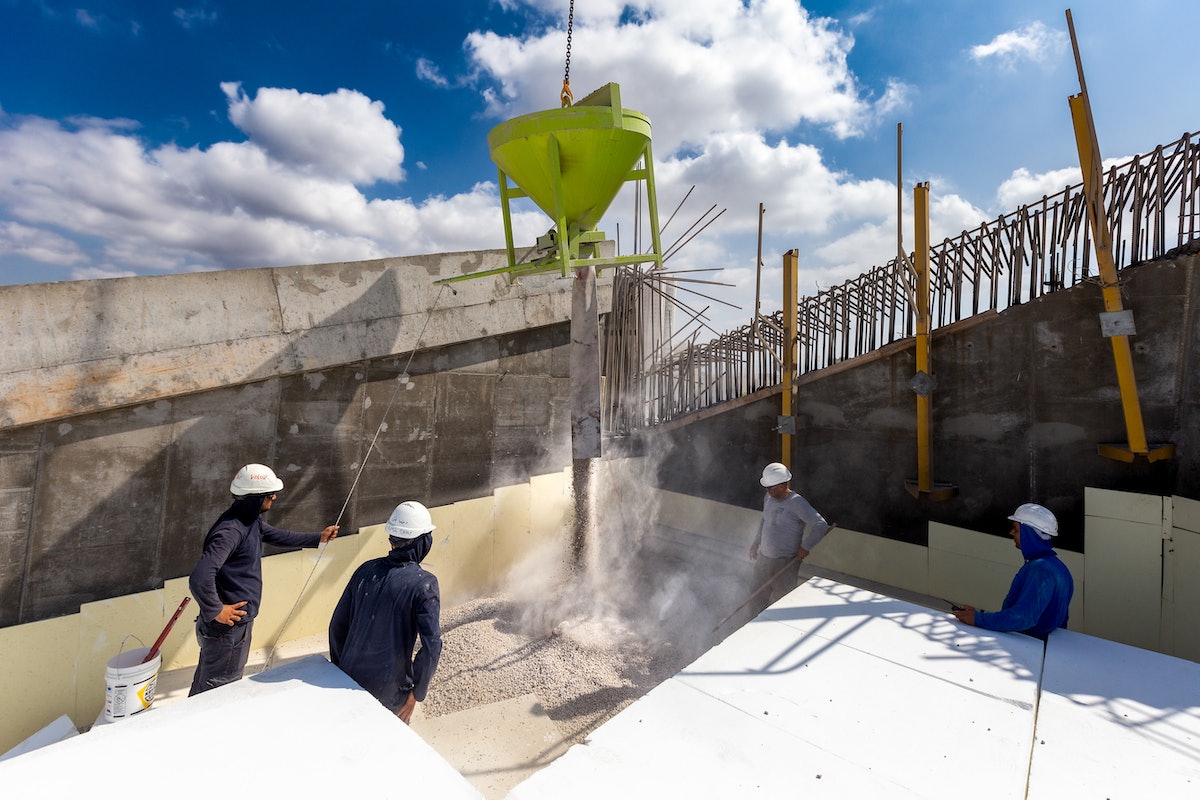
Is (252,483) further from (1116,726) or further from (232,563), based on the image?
(1116,726)

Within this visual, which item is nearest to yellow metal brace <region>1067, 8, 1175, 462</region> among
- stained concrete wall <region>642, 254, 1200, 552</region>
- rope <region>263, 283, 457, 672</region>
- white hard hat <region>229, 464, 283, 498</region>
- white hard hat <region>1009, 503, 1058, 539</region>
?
stained concrete wall <region>642, 254, 1200, 552</region>

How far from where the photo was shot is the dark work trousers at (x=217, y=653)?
4.21 meters

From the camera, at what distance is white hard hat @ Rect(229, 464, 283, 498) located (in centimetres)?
443

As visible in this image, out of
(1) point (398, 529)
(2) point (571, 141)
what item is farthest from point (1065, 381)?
(1) point (398, 529)

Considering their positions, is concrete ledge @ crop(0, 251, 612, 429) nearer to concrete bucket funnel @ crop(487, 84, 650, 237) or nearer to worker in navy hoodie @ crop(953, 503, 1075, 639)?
concrete bucket funnel @ crop(487, 84, 650, 237)

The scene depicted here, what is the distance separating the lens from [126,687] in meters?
4.23

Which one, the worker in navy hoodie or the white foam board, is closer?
the white foam board

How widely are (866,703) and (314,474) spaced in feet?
18.1

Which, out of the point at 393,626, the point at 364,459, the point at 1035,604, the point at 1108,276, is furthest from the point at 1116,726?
the point at 364,459

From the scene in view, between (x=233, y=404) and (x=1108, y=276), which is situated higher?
(x=1108, y=276)

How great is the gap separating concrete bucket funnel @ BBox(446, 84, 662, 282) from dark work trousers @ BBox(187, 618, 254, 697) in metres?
3.93

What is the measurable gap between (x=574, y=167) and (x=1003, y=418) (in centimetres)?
524

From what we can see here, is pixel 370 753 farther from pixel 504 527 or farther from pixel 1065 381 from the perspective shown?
pixel 1065 381

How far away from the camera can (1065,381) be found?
568 cm
